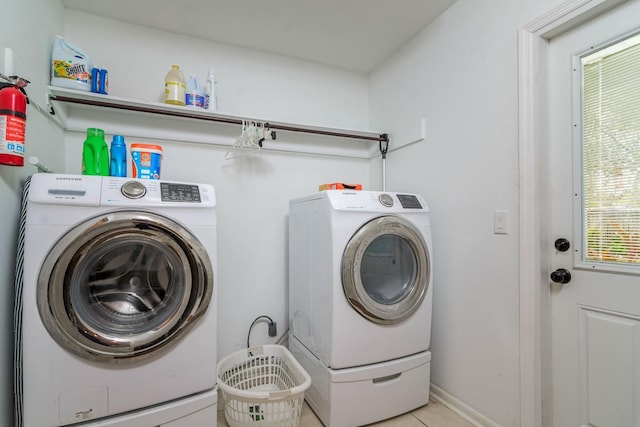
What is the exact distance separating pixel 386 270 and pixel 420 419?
797 mm

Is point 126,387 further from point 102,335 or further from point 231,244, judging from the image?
point 231,244

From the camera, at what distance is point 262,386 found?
6.03 ft

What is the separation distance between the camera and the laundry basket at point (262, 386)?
1.39 metres

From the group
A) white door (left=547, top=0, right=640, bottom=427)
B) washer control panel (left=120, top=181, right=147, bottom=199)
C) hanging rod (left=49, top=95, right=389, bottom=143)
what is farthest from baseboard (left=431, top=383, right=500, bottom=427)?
washer control panel (left=120, top=181, right=147, bottom=199)

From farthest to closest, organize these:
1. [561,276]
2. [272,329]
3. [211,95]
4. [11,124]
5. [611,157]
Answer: [272,329] < [211,95] < [561,276] < [611,157] < [11,124]

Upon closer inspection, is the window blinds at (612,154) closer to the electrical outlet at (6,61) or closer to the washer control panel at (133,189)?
the washer control panel at (133,189)

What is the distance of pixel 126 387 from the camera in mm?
1134

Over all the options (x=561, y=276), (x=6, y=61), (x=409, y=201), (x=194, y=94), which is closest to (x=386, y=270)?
(x=409, y=201)

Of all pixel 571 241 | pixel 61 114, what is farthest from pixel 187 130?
pixel 571 241

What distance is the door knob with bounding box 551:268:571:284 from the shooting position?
130 centimetres

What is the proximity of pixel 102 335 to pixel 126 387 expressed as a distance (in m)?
0.22

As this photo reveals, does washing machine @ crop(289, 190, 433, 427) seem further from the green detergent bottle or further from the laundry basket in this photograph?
the green detergent bottle

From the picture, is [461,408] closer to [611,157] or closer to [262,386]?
[262,386]

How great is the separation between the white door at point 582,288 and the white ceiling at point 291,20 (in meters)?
0.82
